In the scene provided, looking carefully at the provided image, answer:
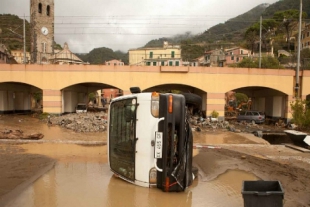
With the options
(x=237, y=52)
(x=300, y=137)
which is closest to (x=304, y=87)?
(x=300, y=137)

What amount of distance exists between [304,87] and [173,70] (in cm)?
1352

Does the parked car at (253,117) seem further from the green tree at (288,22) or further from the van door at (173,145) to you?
the green tree at (288,22)

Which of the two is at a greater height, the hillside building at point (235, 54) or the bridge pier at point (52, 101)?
the hillside building at point (235, 54)

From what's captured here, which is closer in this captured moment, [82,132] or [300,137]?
[300,137]

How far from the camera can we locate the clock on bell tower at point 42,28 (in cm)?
4717

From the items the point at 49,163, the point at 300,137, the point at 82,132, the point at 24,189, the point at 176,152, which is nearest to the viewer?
the point at 176,152

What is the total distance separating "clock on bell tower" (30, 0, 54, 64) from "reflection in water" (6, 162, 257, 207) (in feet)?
144

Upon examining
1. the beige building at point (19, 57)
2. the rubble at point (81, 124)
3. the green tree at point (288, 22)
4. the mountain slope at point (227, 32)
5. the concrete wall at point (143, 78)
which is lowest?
the rubble at point (81, 124)

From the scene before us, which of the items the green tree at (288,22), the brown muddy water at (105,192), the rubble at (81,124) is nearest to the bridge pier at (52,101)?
the rubble at (81,124)

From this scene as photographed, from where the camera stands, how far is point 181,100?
560 cm

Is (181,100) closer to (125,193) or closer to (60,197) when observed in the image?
(125,193)

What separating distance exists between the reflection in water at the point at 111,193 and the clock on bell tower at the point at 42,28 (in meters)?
43.8

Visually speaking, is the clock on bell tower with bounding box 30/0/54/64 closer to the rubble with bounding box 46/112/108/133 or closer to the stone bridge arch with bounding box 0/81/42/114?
the stone bridge arch with bounding box 0/81/42/114

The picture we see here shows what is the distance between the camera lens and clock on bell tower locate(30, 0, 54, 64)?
155 feet
